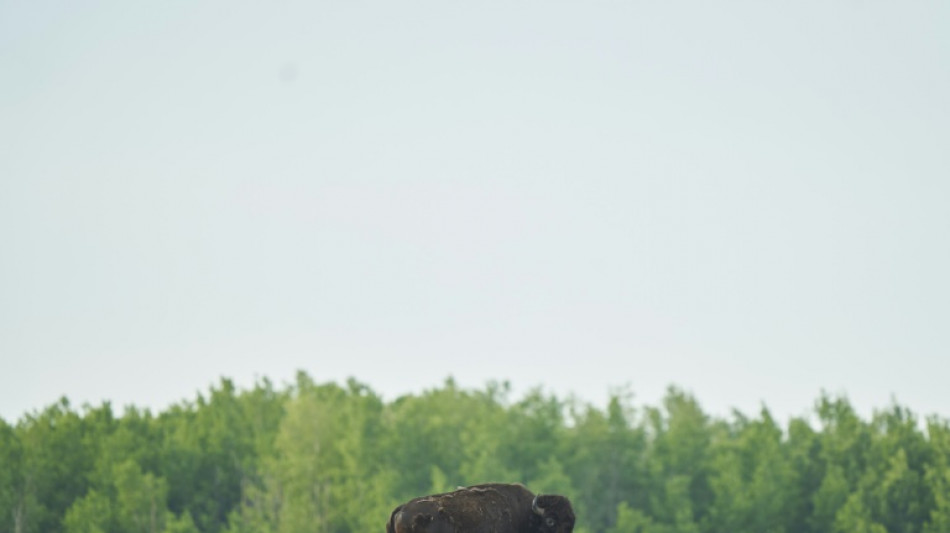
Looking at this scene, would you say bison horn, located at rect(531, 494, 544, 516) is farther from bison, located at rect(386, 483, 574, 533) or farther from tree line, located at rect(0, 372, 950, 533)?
tree line, located at rect(0, 372, 950, 533)

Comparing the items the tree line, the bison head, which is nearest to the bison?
the bison head

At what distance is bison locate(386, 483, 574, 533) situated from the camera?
14258 mm

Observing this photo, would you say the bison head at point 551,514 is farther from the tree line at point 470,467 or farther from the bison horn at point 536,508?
the tree line at point 470,467

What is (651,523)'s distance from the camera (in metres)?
92.2

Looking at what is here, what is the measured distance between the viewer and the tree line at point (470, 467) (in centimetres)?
9062

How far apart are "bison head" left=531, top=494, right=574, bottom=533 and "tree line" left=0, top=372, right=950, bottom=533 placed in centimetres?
7255

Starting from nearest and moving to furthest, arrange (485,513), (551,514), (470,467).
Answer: (485,513) → (551,514) → (470,467)

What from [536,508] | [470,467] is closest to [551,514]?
[536,508]

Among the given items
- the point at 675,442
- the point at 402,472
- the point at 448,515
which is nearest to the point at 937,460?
the point at 675,442

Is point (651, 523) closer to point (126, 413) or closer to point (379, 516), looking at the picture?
point (379, 516)

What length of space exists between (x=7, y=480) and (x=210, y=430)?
616 inches

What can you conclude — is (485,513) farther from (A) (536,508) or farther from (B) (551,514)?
(B) (551,514)

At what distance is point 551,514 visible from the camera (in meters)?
15.5

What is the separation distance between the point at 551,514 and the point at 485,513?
91 cm
